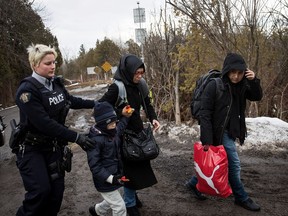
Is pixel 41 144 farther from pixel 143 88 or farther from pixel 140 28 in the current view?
pixel 140 28

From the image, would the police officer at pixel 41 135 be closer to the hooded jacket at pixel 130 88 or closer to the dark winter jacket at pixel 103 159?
the dark winter jacket at pixel 103 159

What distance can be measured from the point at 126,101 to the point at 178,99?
20.1ft

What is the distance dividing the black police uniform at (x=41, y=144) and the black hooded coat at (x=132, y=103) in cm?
61

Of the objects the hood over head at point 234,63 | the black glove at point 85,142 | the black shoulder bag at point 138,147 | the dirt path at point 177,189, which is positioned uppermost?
the hood over head at point 234,63

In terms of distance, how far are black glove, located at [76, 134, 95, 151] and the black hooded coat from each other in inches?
26.2

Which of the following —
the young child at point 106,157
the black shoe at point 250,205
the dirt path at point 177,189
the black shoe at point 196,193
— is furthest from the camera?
the black shoe at point 196,193

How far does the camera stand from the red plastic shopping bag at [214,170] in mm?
3533

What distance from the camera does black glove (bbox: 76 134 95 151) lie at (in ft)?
9.53

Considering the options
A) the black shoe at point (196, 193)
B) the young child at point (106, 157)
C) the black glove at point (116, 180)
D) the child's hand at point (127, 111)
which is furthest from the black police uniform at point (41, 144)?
the black shoe at point (196, 193)

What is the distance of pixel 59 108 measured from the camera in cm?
308

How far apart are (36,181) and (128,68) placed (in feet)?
4.93

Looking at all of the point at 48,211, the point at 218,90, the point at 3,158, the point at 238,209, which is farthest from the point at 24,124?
the point at 3,158

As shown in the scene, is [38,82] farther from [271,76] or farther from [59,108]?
[271,76]

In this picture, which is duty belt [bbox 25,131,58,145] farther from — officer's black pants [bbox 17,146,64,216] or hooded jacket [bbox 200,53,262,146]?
hooded jacket [bbox 200,53,262,146]
